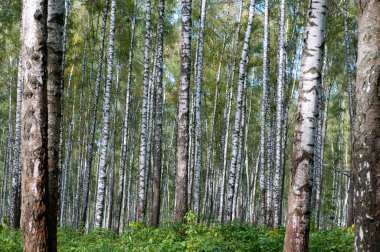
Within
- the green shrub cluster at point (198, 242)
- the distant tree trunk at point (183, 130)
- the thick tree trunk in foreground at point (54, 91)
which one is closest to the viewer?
the thick tree trunk in foreground at point (54, 91)

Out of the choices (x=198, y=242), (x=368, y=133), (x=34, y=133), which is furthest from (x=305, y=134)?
(x=34, y=133)

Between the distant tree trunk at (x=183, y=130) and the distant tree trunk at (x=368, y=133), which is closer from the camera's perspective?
the distant tree trunk at (x=368, y=133)

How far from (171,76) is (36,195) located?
2849 cm

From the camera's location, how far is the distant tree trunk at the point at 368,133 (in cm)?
303

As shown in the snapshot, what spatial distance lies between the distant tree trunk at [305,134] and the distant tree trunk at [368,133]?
203cm

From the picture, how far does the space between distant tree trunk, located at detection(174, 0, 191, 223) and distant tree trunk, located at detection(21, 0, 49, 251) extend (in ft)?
16.9

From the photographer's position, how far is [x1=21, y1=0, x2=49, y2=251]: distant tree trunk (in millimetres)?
4625

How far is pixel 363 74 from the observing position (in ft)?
10.8

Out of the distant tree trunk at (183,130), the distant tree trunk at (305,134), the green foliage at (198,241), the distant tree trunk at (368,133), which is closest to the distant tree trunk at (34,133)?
the green foliage at (198,241)

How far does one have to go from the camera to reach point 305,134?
17.6ft

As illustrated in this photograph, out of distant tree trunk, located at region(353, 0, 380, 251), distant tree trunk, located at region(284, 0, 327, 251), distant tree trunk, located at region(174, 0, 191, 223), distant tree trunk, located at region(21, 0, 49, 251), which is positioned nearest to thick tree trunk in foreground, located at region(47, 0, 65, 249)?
distant tree trunk, located at region(21, 0, 49, 251)

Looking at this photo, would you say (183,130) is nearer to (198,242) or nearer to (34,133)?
(198,242)

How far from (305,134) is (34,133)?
327 cm

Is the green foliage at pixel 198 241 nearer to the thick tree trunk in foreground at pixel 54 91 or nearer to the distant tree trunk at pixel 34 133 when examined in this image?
the thick tree trunk in foreground at pixel 54 91
